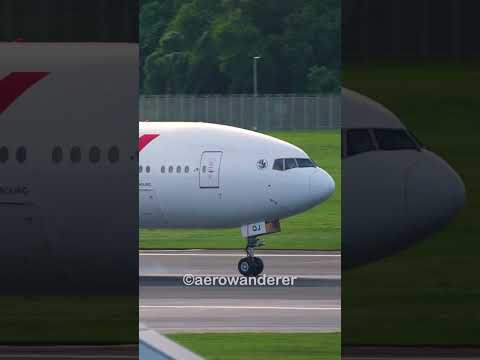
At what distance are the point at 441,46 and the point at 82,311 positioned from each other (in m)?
5.49

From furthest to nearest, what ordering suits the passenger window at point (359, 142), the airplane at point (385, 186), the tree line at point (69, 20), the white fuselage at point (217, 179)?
the passenger window at point (359, 142) < the tree line at point (69, 20) < the airplane at point (385, 186) < the white fuselage at point (217, 179)

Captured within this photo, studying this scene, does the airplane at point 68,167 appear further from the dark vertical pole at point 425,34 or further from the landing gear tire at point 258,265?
the dark vertical pole at point 425,34

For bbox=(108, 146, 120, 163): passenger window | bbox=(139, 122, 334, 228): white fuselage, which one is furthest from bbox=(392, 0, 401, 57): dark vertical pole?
bbox=(108, 146, 120, 163): passenger window

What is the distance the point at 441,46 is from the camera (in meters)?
12.7

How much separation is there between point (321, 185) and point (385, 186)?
1.06 m

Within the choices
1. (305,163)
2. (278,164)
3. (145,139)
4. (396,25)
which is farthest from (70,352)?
(396,25)

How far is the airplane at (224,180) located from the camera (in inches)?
500

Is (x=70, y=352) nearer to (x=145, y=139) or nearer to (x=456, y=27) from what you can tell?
(x=145, y=139)

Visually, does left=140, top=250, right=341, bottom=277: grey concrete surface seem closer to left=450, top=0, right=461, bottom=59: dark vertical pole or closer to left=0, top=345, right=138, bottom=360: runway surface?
left=0, top=345, right=138, bottom=360: runway surface

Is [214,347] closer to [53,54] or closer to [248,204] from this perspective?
[248,204]

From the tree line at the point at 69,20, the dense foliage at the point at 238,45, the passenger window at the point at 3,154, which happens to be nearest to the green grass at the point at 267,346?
the dense foliage at the point at 238,45

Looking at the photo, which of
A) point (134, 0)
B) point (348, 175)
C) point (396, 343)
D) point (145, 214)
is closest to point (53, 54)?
point (134, 0)

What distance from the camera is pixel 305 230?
41.6 ft

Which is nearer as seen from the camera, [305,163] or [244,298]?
[244,298]
